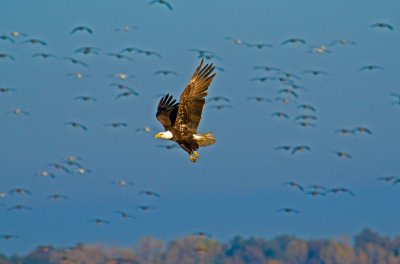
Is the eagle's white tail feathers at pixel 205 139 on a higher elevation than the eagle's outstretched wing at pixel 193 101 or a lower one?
lower

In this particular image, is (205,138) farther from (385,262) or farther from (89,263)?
(385,262)

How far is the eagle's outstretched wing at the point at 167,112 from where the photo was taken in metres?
36.8

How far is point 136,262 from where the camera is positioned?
136 metres

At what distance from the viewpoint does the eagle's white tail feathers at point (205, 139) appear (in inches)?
1391

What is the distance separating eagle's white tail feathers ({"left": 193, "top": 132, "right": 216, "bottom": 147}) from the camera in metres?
35.3

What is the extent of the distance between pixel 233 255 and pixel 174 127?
431ft

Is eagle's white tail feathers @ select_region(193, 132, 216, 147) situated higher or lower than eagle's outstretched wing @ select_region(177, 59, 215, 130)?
lower

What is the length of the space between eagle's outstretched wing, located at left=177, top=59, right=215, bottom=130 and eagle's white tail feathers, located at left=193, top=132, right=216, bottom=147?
0.38 meters

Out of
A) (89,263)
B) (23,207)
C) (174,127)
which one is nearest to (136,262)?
(89,263)

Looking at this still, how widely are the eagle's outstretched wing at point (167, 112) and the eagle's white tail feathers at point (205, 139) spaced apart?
114 centimetres

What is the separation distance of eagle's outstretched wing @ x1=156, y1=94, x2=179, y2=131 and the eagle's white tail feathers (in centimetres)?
114

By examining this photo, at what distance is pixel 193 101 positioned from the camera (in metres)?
36.0

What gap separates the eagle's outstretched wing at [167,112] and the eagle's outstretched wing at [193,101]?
0.60 meters

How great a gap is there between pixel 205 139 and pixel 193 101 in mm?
1146
